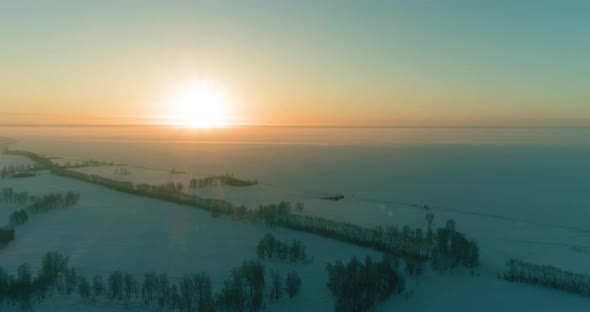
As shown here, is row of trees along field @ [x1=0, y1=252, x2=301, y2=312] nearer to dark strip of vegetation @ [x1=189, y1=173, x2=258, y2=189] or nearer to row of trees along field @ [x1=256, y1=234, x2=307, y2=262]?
row of trees along field @ [x1=256, y1=234, x2=307, y2=262]

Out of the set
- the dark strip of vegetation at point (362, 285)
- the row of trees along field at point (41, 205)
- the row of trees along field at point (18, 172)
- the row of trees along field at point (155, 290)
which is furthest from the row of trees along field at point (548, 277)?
the row of trees along field at point (18, 172)

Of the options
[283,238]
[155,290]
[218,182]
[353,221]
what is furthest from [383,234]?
[218,182]

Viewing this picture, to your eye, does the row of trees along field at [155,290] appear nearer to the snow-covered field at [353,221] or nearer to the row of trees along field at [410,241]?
the snow-covered field at [353,221]

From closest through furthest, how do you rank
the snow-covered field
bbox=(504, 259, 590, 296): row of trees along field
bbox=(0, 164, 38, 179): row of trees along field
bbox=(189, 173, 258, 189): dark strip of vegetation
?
bbox=(504, 259, 590, 296): row of trees along field < the snow-covered field < bbox=(189, 173, 258, 189): dark strip of vegetation < bbox=(0, 164, 38, 179): row of trees along field

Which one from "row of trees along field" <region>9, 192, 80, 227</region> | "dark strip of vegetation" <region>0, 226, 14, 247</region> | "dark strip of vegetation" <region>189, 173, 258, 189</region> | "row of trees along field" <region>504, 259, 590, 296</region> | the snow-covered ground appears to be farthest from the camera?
"dark strip of vegetation" <region>189, 173, 258, 189</region>

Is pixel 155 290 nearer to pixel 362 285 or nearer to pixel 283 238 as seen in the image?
pixel 362 285

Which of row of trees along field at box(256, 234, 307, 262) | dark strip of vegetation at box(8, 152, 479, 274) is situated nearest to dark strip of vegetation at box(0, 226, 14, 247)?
dark strip of vegetation at box(8, 152, 479, 274)
